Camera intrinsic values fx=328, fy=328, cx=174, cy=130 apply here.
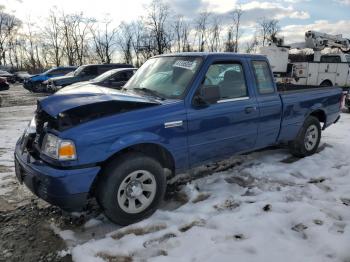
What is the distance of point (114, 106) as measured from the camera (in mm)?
3469

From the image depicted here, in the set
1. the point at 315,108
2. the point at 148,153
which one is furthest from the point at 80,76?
the point at 148,153

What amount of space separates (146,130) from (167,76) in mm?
1099

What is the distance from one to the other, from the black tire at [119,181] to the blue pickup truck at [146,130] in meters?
0.01

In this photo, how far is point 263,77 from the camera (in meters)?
4.99

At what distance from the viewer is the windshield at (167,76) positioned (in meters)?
4.09

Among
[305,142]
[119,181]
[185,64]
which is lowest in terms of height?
[305,142]

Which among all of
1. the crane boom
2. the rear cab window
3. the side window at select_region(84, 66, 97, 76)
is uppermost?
the crane boom

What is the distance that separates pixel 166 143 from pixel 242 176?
69.8 inches

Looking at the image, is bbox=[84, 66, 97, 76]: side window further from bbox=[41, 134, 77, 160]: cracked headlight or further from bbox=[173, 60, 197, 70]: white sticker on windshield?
bbox=[41, 134, 77, 160]: cracked headlight

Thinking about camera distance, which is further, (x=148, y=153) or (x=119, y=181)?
(x=148, y=153)

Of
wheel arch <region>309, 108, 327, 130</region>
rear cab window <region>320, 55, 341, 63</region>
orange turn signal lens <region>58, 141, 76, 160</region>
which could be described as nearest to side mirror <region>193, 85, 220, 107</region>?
orange turn signal lens <region>58, 141, 76, 160</region>

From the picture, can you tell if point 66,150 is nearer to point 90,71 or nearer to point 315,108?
point 315,108

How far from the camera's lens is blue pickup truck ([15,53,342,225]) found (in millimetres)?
3191

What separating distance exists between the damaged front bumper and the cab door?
1.34 metres
